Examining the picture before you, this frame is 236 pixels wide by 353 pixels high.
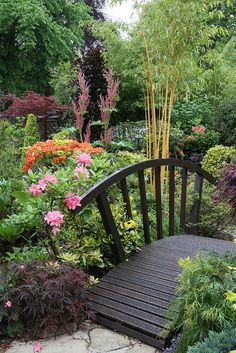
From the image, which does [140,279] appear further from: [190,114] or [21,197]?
[190,114]

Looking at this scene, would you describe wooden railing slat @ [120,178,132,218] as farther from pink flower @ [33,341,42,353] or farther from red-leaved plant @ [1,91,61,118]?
red-leaved plant @ [1,91,61,118]

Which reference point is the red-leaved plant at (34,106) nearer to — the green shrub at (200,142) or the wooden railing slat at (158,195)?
the green shrub at (200,142)

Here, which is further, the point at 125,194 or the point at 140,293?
the point at 125,194

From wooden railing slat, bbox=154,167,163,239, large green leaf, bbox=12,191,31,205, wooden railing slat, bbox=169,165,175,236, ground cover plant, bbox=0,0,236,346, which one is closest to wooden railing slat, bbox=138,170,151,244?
ground cover plant, bbox=0,0,236,346

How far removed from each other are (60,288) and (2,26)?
1496 cm

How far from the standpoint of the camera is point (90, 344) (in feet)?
8.16

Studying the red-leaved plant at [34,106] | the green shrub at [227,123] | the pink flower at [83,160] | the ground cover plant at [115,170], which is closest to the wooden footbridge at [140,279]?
the ground cover plant at [115,170]

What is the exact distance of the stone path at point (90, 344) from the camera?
2416mm

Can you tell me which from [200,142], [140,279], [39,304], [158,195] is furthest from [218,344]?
[200,142]

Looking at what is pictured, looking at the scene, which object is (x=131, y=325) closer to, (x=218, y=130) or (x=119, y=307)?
(x=119, y=307)

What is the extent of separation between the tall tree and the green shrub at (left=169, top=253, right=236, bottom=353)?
14.2 metres

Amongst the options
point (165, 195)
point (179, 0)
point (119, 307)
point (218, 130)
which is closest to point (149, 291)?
point (119, 307)

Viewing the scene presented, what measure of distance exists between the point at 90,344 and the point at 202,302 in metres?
0.75

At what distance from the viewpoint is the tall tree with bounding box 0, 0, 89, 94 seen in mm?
15258
